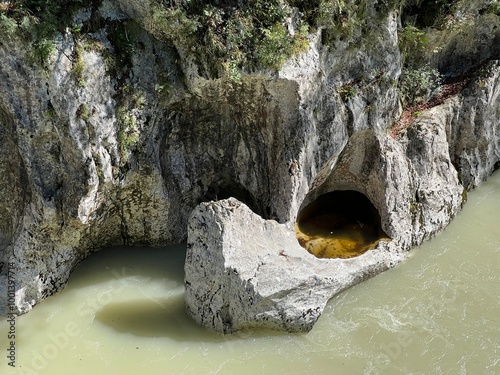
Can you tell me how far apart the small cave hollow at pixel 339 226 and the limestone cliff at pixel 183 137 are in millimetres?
360

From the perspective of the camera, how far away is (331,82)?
11.5 m

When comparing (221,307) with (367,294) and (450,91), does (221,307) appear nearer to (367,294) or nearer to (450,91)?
(367,294)

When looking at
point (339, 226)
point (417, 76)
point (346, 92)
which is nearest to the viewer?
point (346, 92)

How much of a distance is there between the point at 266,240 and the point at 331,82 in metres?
4.25

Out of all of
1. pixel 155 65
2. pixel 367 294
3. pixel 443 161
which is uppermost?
pixel 155 65

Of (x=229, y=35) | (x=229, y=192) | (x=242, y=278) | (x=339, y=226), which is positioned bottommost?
(x=339, y=226)

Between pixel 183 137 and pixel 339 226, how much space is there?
4.58 m

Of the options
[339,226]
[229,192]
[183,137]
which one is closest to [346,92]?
[339,226]

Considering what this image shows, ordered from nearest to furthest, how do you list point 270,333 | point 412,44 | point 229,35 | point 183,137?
point 270,333 < point 229,35 < point 183,137 < point 412,44

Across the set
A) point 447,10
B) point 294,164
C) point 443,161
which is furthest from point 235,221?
point 447,10

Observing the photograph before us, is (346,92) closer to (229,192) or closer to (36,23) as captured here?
(229,192)

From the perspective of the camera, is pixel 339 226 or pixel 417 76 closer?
pixel 339 226

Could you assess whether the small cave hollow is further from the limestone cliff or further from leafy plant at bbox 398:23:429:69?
leafy plant at bbox 398:23:429:69

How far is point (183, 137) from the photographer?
1154 cm
